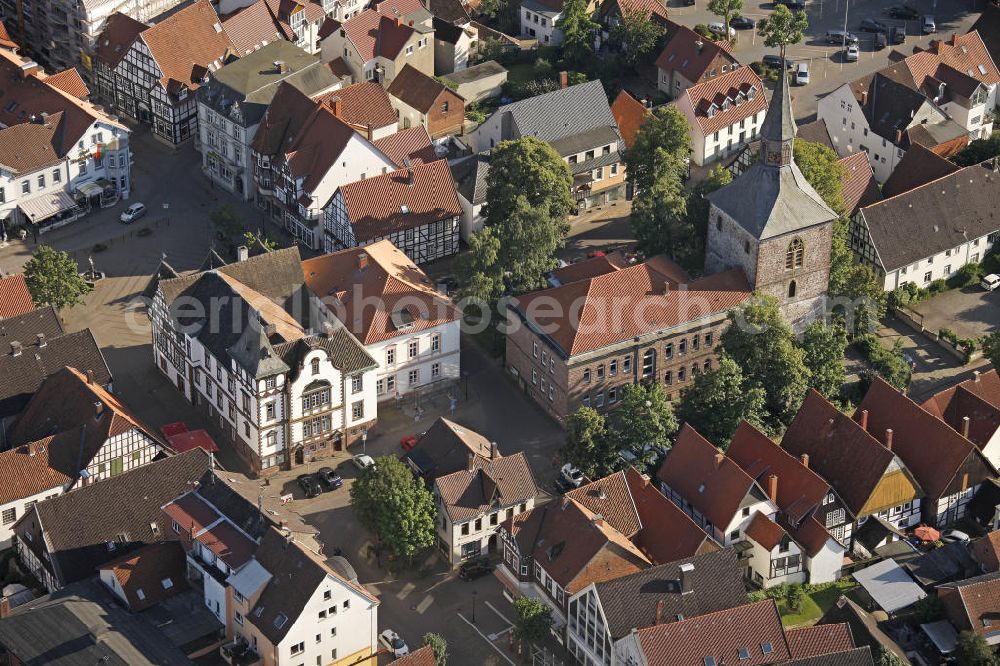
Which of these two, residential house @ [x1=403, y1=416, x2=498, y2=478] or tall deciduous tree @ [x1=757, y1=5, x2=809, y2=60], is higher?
tall deciduous tree @ [x1=757, y1=5, x2=809, y2=60]

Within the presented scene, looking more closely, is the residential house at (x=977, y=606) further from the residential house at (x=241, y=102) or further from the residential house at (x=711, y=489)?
the residential house at (x=241, y=102)

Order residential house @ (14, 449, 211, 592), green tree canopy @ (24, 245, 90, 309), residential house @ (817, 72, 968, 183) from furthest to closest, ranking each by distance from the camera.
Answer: residential house @ (817, 72, 968, 183) < green tree canopy @ (24, 245, 90, 309) < residential house @ (14, 449, 211, 592)

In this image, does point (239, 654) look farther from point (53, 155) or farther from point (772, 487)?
point (53, 155)

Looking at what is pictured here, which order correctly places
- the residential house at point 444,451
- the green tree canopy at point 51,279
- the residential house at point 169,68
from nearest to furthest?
1. the residential house at point 444,451
2. the green tree canopy at point 51,279
3. the residential house at point 169,68

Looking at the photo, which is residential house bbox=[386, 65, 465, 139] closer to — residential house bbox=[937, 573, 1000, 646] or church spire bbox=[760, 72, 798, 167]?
church spire bbox=[760, 72, 798, 167]

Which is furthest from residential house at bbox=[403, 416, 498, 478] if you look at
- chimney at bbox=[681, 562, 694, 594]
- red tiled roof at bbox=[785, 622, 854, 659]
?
red tiled roof at bbox=[785, 622, 854, 659]

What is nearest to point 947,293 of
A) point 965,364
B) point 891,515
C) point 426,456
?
point 965,364

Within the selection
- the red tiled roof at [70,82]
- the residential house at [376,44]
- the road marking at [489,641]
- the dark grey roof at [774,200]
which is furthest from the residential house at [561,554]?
the red tiled roof at [70,82]
